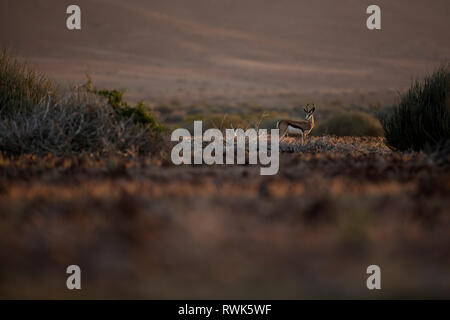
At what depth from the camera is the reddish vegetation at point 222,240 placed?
1924 mm

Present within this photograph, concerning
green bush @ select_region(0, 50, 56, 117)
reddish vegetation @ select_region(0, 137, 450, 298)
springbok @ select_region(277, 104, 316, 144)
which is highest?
green bush @ select_region(0, 50, 56, 117)

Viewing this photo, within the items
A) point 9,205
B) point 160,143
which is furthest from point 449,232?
point 160,143

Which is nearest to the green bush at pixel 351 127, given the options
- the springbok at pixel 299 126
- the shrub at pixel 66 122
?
the springbok at pixel 299 126

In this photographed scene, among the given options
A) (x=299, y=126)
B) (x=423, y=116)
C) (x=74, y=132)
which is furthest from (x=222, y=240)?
(x=423, y=116)

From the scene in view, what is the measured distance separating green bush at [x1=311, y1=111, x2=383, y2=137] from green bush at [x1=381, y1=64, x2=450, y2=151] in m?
5.52

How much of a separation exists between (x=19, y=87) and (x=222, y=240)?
22.9ft

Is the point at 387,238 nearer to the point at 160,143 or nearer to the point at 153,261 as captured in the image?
the point at 153,261

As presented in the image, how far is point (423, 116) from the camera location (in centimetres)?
790

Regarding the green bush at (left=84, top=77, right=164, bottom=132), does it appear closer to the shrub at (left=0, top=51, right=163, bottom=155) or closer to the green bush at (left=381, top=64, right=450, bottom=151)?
the shrub at (left=0, top=51, right=163, bottom=155)

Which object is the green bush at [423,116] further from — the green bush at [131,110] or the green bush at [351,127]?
the green bush at [351,127]

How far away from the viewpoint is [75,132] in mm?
6203

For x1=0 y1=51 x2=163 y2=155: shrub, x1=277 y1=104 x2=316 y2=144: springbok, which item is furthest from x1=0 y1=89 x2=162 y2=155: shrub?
x1=277 y1=104 x2=316 y2=144: springbok

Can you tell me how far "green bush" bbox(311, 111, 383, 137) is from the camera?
46.9 feet
